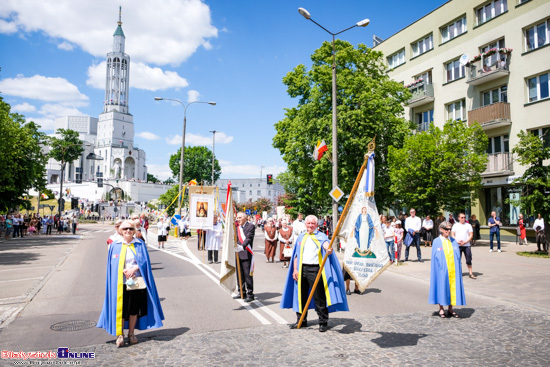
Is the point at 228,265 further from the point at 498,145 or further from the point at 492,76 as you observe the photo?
the point at 492,76

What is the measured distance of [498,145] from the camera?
25.9 m

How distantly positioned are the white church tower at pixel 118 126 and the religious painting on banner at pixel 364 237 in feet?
451

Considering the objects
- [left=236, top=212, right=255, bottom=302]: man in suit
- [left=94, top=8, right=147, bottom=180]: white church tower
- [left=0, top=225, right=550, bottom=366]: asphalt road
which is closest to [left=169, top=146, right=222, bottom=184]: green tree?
[left=94, top=8, right=147, bottom=180]: white church tower

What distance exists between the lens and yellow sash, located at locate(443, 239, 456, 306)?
285 inches

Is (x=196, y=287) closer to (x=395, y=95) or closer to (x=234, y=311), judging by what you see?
(x=234, y=311)

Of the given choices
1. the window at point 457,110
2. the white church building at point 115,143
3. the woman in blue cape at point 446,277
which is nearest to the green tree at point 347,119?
the window at point 457,110

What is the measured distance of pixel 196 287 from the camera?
403 inches

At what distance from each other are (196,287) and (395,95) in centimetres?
2200

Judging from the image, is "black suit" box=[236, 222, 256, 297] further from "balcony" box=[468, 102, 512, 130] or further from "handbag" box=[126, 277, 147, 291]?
"balcony" box=[468, 102, 512, 130]

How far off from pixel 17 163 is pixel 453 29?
32.9 meters

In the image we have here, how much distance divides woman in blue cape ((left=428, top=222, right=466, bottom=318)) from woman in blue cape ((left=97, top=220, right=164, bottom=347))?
467 cm

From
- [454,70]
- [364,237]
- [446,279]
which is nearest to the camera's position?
[364,237]

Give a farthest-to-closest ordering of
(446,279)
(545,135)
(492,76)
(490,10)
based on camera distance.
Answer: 1. (490,10)
2. (492,76)
3. (545,135)
4. (446,279)

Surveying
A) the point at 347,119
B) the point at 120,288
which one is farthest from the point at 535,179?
the point at 120,288
